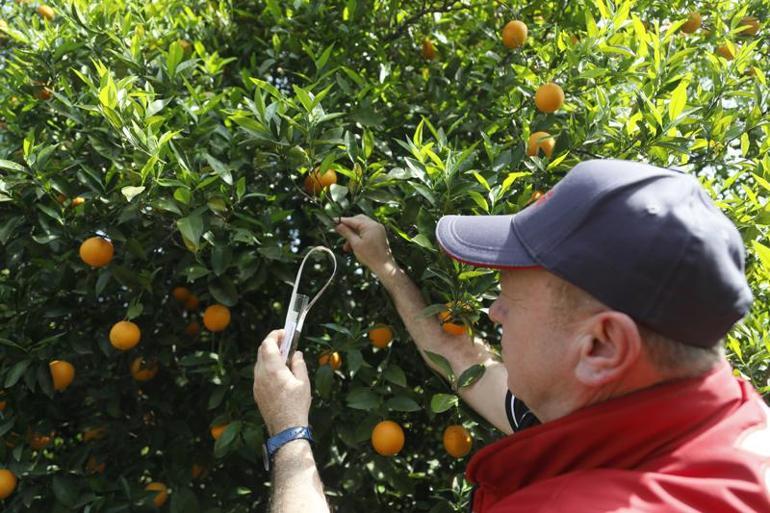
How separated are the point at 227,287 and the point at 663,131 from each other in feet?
3.87

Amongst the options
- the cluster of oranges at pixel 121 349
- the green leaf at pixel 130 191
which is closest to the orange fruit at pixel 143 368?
the cluster of oranges at pixel 121 349

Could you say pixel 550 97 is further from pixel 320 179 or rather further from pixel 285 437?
pixel 285 437

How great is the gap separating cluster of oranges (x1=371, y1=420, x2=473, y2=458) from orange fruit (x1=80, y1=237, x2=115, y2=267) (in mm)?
832

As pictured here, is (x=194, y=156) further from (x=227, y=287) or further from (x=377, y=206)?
(x=377, y=206)

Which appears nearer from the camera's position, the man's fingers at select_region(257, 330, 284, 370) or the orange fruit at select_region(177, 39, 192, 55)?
the man's fingers at select_region(257, 330, 284, 370)

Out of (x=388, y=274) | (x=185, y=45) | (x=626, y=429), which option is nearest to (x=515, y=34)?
(x=388, y=274)

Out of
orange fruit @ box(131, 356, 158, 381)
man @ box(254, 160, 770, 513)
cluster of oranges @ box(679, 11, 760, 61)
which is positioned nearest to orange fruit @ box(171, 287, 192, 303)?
orange fruit @ box(131, 356, 158, 381)

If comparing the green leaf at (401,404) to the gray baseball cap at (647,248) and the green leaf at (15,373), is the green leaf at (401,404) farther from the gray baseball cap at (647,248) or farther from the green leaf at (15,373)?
the green leaf at (15,373)

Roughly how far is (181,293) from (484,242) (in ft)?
4.32

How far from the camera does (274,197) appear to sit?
224 centimetres

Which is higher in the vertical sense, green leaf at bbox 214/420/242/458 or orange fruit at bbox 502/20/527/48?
orange fruit at bbox 502/20/527/48

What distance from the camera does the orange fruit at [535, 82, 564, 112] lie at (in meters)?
2.27

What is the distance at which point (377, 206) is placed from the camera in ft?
7.38

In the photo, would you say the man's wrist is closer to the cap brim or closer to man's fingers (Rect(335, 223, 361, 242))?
man's fingers (Rect(335, 223, 361, 242))
